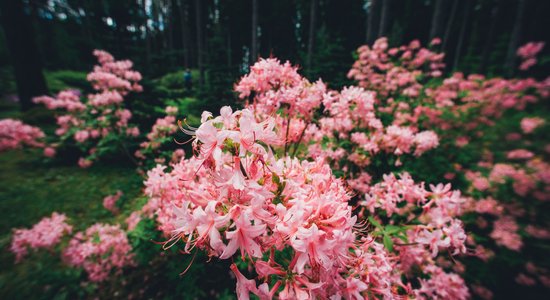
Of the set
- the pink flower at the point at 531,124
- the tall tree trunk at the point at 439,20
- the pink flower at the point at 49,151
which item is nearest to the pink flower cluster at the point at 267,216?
the pink flower at the point at 531,124

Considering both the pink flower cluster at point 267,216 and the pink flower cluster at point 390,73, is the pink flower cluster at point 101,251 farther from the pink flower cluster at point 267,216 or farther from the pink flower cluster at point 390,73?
the pink flower cluster at point 390,73

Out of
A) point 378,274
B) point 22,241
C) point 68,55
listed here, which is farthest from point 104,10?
point 378,274

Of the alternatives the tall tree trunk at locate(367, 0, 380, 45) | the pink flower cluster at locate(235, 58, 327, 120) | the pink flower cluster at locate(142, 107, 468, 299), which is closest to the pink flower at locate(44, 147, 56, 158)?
the pink flower cluster at locate(235, 58, 327, 120)

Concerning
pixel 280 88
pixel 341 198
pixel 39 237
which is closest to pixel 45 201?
pixel 39 237

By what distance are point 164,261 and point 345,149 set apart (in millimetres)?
3241

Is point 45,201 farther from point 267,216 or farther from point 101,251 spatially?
point 267,216

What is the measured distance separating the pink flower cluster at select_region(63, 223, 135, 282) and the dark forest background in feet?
8.40

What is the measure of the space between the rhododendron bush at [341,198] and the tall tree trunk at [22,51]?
19.5ft

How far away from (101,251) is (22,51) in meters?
9.32

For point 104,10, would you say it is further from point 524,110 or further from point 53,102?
point 524,110

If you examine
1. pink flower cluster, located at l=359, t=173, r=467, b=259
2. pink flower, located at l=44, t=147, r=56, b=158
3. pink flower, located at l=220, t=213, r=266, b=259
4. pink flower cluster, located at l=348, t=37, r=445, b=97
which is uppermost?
pink flower cluster, located at l=348, t=37, r=445, b=97

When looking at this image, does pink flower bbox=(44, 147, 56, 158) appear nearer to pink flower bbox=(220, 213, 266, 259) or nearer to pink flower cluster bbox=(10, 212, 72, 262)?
pink flower cluster bbox=(10, 212, 72, 262)

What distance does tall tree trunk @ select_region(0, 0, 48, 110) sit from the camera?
25.2 feet

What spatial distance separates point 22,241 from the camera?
9.56 ft
